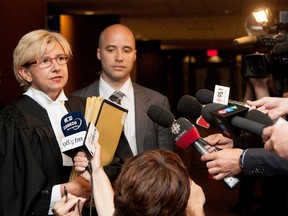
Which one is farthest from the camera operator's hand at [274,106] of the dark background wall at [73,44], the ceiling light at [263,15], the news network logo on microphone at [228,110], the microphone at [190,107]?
the dark background wall at [73,44]

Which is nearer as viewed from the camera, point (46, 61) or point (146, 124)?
point (46, 61)

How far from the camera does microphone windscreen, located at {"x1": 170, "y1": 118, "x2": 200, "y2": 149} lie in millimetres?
1887

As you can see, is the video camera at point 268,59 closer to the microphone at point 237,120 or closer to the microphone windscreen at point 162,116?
the microphone windscreen at point 162,116

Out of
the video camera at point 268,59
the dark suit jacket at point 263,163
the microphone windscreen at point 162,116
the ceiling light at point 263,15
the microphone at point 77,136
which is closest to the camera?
the microphone at point 77,136

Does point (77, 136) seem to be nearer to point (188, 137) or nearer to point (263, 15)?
point (188, 137)

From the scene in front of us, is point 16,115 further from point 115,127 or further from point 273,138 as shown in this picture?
point 273,138

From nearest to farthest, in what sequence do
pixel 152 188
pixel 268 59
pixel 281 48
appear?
1. pixel 152 188
2. pixel 281 48
3. pixel 268 59

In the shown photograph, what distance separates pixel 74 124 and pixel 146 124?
1181 millimetres

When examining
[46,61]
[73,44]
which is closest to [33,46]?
[46,61]

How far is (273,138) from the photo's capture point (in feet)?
5.17

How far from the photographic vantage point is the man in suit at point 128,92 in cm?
308

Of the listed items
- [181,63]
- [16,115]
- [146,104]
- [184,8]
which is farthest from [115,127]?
[181,63]

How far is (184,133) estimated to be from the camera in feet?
6.24

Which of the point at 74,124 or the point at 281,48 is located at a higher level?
the point at 281,48
